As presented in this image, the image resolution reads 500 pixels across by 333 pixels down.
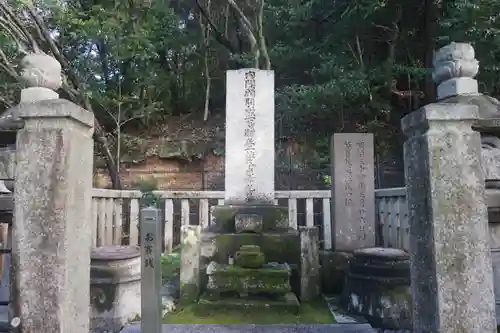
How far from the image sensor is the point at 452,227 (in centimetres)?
222

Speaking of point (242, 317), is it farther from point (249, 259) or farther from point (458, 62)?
point (458, 62)

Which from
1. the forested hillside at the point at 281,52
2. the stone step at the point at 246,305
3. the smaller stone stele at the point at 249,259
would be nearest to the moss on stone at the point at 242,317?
the stone step at the point at 246,305

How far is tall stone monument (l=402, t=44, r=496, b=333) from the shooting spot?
2.17 m

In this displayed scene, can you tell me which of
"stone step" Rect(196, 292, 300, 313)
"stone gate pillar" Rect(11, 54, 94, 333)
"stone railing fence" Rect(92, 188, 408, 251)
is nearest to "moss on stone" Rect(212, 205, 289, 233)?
"stone step" Rect(196, 292, 300, 313)

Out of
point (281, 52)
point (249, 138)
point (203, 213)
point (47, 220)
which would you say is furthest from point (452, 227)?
point (281, 52)

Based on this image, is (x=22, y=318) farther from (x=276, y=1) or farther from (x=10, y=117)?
(x=276, y=1)

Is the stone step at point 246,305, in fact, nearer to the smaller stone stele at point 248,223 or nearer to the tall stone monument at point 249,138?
the smaller stone stele at point 248,223

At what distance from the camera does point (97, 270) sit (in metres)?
3.78

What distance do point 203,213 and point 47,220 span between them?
15.5 ft

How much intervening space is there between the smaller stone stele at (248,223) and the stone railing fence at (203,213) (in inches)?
65.3

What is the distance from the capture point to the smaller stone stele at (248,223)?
4.96 meters

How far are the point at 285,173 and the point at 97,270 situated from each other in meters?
7.29

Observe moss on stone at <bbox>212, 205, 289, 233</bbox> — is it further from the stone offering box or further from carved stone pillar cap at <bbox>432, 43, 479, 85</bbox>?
carved stone pillar cap at <bbox>432, 43, 479, 85</bbox>

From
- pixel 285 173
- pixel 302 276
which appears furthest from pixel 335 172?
pixel 285 173
